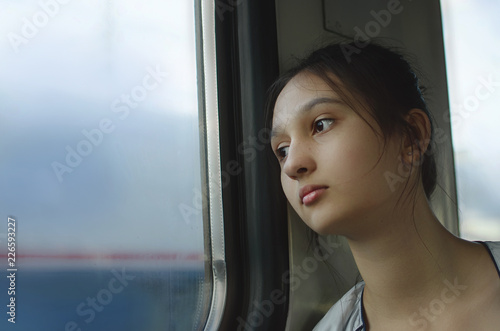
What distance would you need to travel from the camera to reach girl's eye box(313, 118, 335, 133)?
3.31ft

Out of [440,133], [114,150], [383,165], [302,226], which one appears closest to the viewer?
[383,165]

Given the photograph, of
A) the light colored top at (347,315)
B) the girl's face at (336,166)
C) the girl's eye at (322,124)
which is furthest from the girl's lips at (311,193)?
the light colored top at (347,315)

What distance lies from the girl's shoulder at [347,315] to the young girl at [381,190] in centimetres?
7

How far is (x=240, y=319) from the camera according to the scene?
127cm

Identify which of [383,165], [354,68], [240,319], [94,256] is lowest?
[240,319]

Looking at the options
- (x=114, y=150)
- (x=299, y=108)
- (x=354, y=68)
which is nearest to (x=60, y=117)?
(x=114, y=150)

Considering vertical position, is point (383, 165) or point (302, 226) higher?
point (383, 165)

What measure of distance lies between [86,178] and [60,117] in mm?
138

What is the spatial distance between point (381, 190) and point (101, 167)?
59cm

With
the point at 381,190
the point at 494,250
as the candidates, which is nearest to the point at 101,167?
the point at 381,190

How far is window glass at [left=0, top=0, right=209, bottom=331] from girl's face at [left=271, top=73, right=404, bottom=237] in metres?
0.34

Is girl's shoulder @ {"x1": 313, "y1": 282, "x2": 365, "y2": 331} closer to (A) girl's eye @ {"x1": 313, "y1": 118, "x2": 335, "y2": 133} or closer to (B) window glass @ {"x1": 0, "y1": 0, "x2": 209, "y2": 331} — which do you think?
(B) window glass @ {"x1": 0, "y1": 0, "x2": 209, "y2": 331}

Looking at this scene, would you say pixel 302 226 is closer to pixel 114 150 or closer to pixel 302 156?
pixel 302 156

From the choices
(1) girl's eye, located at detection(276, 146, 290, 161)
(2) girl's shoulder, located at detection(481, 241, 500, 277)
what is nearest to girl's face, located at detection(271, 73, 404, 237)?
(1) girl's eye, located at detection(276, 146, 290, 161)
